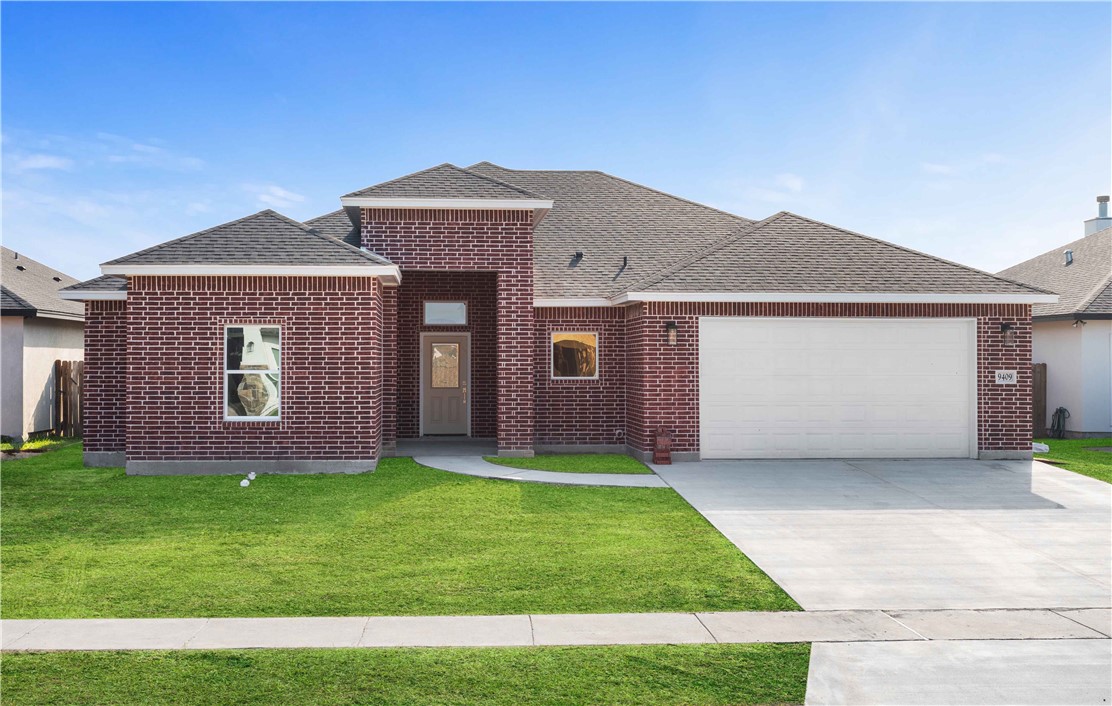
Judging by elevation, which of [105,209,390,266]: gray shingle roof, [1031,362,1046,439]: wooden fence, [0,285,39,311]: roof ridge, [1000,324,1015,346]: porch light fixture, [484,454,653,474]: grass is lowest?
[484,454,653,474]: grass

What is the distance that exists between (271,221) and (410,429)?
6.09m

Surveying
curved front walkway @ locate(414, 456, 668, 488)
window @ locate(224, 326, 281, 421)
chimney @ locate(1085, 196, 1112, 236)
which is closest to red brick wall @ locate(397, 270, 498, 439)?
curved front walkway @ locate(414, 456, 668, 488)

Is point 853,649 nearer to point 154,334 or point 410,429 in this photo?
point 154,334

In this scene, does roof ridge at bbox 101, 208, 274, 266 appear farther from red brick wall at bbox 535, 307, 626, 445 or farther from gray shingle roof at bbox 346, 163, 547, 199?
red brick wall at bbox 535, 307, 626, 445

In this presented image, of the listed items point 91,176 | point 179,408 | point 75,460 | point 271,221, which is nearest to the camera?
point 179,408

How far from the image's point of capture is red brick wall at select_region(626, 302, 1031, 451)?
1419cm

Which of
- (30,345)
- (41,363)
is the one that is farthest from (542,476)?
(41,363)

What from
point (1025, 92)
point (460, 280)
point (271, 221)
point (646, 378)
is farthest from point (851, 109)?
point (271, 221)

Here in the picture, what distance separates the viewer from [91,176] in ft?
60.6

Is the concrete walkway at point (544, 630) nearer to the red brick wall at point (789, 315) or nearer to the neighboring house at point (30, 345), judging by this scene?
the red brick wall at point (789, 315)

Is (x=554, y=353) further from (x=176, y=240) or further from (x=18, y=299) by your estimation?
(x=18, y=299)

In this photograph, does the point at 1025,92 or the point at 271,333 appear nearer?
the point at 271,333

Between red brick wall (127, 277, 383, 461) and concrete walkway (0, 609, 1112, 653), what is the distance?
7035 mm

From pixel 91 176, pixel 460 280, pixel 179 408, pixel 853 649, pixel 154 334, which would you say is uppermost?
pixel 91 176
